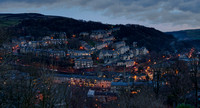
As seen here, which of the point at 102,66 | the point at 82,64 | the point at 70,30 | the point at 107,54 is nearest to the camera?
the point at 102,66

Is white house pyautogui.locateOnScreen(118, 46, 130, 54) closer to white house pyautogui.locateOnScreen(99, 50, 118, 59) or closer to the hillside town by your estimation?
the hillside town

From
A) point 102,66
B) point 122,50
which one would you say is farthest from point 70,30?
point 102,66

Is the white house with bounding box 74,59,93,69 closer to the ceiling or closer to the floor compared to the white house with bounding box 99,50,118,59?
closer to the floor

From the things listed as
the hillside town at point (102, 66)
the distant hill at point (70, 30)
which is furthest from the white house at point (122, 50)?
the distant hill at point (70, 30)

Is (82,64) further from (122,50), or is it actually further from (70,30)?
(70,30)

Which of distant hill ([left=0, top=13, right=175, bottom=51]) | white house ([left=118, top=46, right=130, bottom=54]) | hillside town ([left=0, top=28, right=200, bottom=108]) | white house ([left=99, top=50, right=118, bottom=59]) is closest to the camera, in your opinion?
hillside town ([left=0, top=28, right=200, bottom=108])

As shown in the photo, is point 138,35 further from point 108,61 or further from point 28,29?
point 28,29

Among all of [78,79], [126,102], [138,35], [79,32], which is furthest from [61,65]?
[138,35]

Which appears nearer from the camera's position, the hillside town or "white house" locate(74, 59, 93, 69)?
the hillside town

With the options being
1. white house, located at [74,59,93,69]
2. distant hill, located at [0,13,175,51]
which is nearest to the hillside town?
white house, located at [74,59,93,69]
